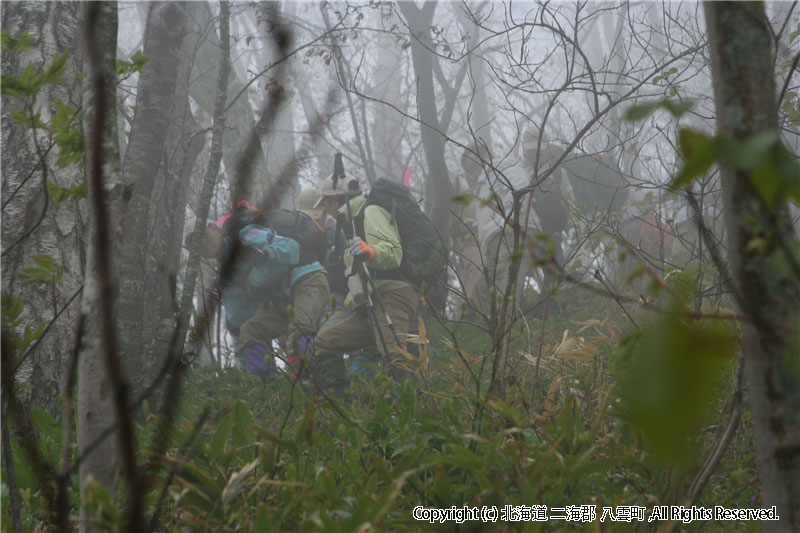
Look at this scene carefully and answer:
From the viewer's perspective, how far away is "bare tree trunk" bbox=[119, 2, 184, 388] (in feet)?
11.4

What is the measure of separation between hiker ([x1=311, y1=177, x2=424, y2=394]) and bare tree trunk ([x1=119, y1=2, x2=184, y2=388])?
1.95 m

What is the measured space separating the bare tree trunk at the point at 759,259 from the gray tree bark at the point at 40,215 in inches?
94.1

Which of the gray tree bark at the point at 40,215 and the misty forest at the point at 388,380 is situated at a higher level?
the gray tree bark at the point at 40,215

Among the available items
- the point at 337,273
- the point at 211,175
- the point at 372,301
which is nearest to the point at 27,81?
the point at 211,175

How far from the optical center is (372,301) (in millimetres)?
5844

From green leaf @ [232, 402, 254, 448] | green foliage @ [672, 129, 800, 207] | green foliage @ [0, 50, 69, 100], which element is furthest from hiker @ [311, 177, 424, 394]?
green foliage @ [672, 129, 800, 207]

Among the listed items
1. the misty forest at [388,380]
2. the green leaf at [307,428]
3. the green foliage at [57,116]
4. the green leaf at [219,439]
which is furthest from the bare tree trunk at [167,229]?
the green leaf at [307,428]

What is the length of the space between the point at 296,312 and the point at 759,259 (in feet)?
18.0

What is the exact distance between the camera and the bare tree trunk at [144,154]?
3.47 metres

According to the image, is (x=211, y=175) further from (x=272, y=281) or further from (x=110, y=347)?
(x=110, y=347)

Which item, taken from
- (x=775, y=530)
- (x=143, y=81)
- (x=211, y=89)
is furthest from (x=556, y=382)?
(x=211, y=89)

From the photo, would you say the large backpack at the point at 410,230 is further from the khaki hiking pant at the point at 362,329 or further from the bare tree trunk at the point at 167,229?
the bare tree trunk at the point at 167,229

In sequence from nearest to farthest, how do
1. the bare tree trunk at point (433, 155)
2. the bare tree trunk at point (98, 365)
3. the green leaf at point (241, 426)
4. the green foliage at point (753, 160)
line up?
the green foliage at point (753, 160) → the bare tree trunk at point (98, 365) → the green leaf at point (241, 426) → the bare tree trunk at point (433, 155)

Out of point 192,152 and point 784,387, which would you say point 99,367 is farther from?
point 192,152
